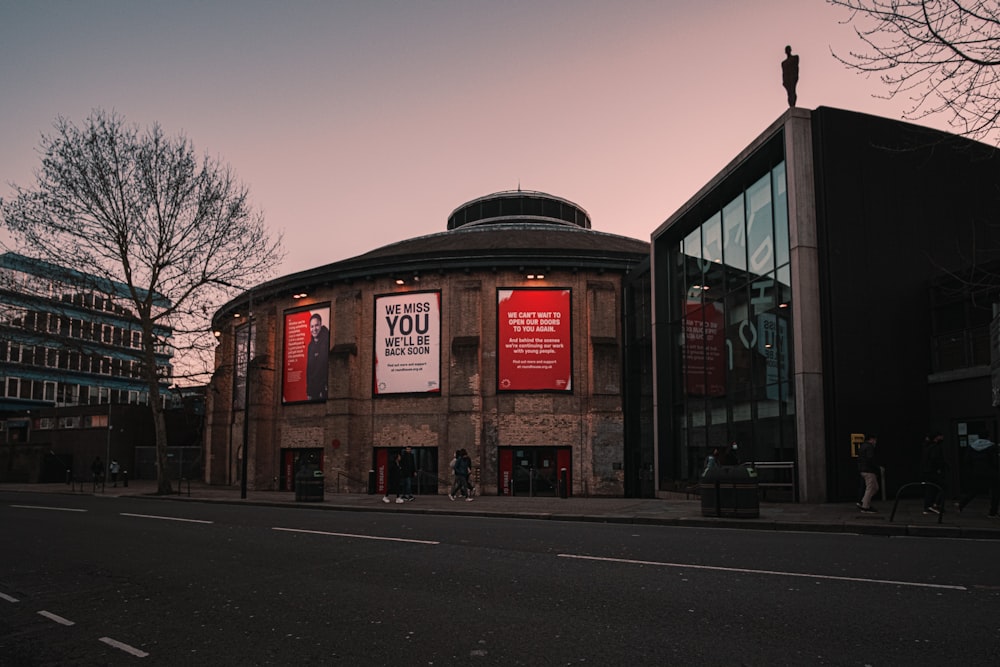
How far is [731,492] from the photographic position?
15.3 metres

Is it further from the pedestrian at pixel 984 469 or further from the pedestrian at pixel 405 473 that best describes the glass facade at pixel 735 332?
the pedestrian at pixel 405 473

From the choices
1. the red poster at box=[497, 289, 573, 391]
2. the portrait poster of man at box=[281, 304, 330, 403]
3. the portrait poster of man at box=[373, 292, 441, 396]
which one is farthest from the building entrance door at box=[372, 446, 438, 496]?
the red poster at box=[497, 289, 573, 391]

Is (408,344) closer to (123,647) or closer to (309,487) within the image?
(309,487)

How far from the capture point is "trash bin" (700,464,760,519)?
49.6 ft

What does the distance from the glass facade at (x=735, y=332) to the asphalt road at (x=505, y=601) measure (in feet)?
27.5

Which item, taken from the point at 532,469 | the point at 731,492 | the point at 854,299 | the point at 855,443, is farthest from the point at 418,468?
the point at 854,299

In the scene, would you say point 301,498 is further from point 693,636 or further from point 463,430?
point 693,636

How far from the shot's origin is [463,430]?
31.4 meters

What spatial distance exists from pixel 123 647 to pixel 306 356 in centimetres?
3096

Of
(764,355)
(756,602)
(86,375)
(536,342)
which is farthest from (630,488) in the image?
(86,375)

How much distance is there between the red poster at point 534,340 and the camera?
104 feet

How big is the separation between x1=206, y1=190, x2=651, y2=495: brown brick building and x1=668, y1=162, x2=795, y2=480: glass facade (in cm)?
576

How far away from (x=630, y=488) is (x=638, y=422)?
283cm

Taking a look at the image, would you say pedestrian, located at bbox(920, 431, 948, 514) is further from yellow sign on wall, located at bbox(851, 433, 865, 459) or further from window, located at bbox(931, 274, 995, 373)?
window, located at bbox(931, 274, 995, 373)
